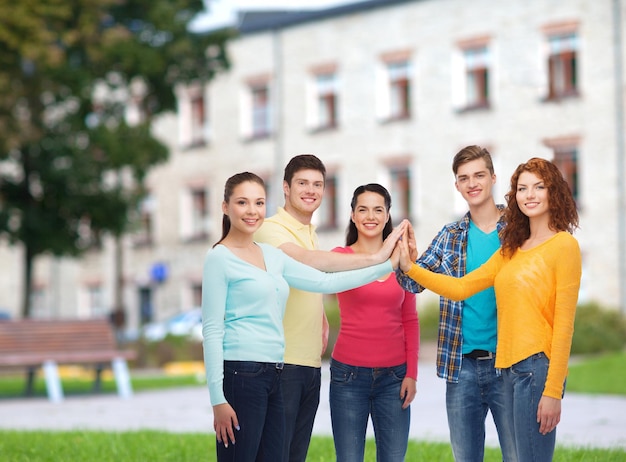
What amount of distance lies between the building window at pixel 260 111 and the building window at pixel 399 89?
17.6ft

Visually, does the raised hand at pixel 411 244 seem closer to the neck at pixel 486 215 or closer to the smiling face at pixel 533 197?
the neck at pixel 486 215

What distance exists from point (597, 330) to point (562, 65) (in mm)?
8221

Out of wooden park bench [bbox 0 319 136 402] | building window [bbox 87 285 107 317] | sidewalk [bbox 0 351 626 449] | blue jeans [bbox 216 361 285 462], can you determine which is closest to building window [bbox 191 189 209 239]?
building window [bbox 87 285 107 317]

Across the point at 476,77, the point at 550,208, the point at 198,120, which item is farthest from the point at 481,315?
the point at 198,120

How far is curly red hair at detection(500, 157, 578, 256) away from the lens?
557 centimetres

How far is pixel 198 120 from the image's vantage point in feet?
148

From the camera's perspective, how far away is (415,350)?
6.20 metres

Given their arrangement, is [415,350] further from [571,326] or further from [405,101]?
[405,101]

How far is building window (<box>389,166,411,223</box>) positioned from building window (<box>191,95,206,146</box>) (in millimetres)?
8991

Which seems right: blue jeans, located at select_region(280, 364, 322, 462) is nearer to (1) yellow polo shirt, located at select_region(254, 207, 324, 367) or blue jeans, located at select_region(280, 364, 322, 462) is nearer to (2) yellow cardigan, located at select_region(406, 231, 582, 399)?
(1) yellow polo shirt, located at select_region(254, 207, 324, 367)

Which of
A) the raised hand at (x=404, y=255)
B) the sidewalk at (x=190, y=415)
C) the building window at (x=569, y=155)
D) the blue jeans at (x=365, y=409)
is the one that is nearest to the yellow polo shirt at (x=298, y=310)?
the blue jeans at (x=365, y=409)

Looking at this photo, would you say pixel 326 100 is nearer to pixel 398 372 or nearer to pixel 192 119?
pixel 192 119

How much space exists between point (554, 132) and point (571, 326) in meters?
30.0

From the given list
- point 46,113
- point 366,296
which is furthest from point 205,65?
point 366,296
